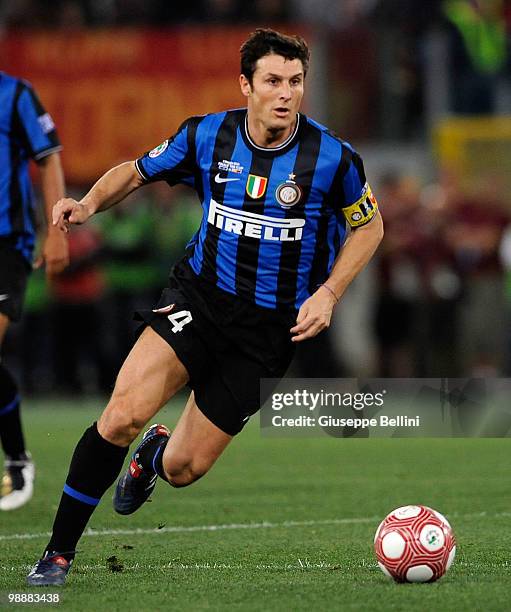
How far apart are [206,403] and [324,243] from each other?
0.91m

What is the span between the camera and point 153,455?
690 cm

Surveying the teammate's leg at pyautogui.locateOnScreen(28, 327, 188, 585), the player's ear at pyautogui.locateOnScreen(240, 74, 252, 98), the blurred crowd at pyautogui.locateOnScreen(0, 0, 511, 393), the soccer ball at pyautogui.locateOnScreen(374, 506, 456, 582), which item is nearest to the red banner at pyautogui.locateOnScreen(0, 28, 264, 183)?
the blurred crowd at pyautogui.locateOnScreen(0, 0, 511, 393)

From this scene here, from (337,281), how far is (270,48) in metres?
1.04

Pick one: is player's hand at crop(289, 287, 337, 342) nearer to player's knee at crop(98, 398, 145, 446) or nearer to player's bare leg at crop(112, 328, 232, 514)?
player's bare leg at crop(112, 328, 232, 514)

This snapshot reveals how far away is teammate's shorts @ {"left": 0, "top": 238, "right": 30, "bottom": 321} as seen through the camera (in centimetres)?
793

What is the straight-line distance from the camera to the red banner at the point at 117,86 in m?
16.0

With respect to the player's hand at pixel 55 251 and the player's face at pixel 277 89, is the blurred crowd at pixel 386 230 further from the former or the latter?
the player's face at pixel 277 89

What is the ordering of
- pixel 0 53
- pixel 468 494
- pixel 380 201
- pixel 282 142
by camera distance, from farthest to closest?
pixel 0 53 → pixel 380 201 → pixel 468 494 → pixel 282 142

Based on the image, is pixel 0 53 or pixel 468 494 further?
pixel 0 53

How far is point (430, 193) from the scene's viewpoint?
1541cm

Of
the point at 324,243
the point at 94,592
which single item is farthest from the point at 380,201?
the point at 94,592

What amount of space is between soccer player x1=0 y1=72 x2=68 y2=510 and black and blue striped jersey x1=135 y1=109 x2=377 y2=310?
194 centimetres

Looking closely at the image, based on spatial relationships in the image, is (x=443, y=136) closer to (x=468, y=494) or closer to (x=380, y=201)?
(x=380, y=201)

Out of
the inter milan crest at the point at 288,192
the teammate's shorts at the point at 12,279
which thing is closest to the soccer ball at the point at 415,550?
the inter milan crest at the point at 288,192
